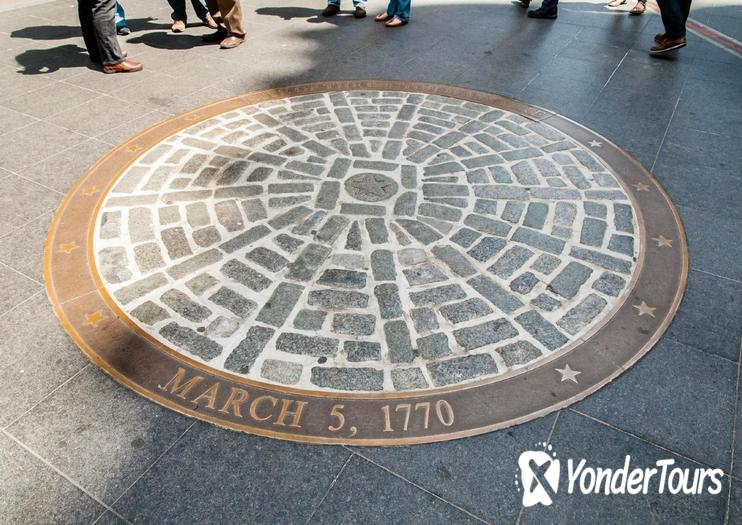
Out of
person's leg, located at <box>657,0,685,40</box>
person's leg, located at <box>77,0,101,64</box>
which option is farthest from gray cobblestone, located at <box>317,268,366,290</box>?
person's leg, located at <box>657,0,685,40</box>

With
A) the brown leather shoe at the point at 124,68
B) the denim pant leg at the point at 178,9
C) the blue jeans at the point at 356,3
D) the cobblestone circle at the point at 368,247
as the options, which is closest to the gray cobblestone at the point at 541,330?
the cobblestone circle at the point at 368,247

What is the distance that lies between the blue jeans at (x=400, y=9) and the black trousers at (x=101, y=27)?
14.6 feet

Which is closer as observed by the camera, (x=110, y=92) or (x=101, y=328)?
(x=101, y=328)

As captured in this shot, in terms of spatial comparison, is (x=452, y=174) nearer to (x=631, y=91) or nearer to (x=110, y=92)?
(x=631, y=91)

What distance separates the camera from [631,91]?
6383mm

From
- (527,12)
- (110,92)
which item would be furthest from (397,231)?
(527,12)

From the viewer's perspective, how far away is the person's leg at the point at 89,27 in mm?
6733

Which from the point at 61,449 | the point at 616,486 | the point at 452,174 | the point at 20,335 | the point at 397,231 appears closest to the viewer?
the point at 616,486

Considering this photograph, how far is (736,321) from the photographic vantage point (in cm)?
331

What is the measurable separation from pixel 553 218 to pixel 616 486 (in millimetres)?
2313

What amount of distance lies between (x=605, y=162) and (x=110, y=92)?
5.97m

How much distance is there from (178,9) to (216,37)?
3.45 feet

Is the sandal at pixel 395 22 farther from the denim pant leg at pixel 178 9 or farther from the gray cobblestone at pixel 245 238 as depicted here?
the gray cobblestone at pixel 245 238

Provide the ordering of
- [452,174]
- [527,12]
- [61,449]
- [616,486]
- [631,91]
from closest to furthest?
[616,486], [61,449], [452,174], [631,91], [527,12]
